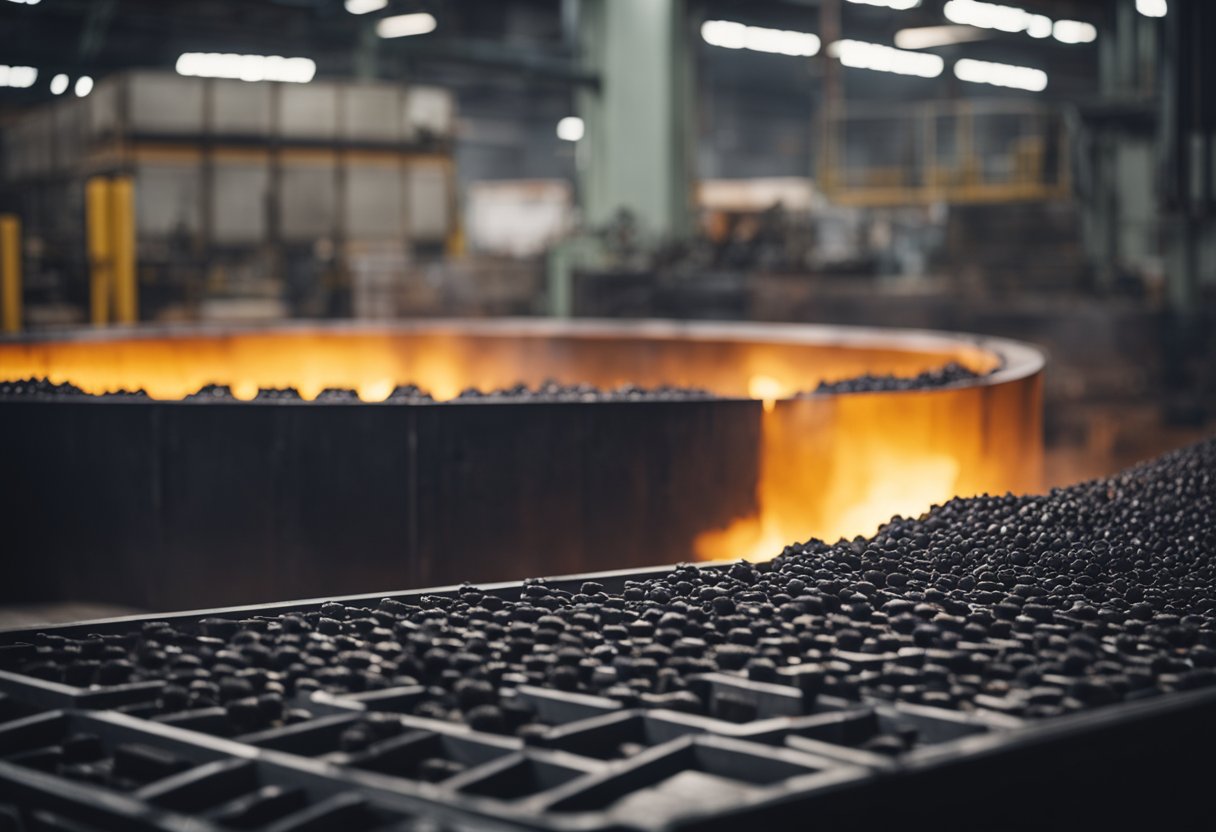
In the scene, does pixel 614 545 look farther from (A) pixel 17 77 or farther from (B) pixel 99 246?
(A) pixel 17 77

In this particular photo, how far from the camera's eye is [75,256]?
12320 mm

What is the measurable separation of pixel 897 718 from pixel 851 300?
10.5m

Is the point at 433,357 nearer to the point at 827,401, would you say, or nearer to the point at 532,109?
the point at 827,401

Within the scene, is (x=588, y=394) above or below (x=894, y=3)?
below

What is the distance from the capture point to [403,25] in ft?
63.4

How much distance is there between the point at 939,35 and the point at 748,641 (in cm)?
1946

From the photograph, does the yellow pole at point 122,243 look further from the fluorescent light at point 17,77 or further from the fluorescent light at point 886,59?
the fluorescent light at point 886,59

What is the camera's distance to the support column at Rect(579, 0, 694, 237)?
15.1 m

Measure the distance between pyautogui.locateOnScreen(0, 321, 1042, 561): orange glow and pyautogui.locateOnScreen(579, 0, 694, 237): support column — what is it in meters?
6.92

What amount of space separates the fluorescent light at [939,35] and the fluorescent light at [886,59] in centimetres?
178

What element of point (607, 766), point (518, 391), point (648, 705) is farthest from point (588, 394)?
point (607, 766)

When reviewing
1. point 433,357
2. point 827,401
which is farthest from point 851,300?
point 827,401

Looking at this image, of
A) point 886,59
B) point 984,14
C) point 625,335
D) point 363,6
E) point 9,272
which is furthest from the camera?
point 886,59

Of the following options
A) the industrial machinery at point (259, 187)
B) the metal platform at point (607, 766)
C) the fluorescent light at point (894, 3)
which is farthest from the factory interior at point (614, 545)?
the fluorescent light at point (894, 3)
